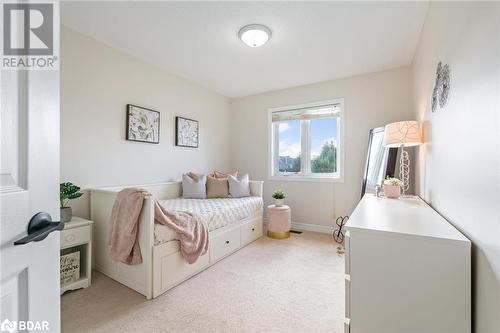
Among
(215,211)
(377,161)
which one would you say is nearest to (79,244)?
(215,211)

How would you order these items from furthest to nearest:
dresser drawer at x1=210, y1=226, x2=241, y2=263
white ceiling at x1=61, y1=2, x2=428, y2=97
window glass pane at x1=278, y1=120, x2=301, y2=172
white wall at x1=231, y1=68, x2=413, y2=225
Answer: window glass pane at x1=278, y1=120, x2=301, y2=172
white wall at x1=231, y1=68, x2=413, y2=225
dresser drawer at x1=210, y1=226, x2=241, y2=263
white ceiling at x1=61, y1=2, x2=428, y2=97

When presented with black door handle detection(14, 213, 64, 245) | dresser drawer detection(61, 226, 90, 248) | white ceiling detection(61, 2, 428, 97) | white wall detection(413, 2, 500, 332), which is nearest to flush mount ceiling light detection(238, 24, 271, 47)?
white ceiling detection(61, 2, 428, 97)

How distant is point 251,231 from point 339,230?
1.31 meters

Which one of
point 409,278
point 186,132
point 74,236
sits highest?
point 186,132

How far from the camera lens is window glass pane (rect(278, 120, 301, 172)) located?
157 inches

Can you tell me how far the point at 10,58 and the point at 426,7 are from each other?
2733 millimetres

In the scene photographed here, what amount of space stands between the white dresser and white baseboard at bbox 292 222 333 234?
99.5 inches

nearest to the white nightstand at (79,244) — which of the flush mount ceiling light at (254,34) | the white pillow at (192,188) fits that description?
the white pillow at (192,188)

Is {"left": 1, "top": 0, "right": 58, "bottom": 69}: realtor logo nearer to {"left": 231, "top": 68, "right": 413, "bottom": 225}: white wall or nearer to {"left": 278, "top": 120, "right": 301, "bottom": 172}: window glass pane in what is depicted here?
{"left": 231, "top": 68, "right": 413, "bottom": 225}: white wall

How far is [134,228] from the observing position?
72.4 inches

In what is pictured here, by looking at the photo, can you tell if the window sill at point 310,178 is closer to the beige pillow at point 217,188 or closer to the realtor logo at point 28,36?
the beige pillow at point 217,188

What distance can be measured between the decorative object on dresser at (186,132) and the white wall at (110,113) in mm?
77

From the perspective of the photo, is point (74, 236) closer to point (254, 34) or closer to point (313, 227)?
point (254, 34)

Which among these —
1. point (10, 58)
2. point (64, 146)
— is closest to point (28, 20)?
point (10, 58)
